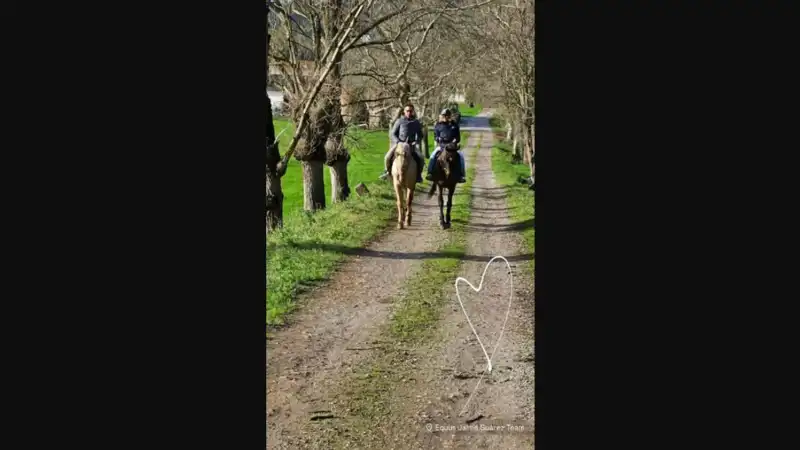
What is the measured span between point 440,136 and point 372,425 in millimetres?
3084

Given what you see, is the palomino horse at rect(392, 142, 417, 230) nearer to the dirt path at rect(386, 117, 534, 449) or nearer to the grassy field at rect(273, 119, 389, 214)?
the grassy field at rect(273, 119, 389, 214)

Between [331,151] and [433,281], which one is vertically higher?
[331,151]

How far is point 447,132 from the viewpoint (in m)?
8.09

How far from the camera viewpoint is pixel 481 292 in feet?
21.9

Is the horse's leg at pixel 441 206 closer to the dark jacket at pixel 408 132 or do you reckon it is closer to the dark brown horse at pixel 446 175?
the dark brown horse at pixel 446 175

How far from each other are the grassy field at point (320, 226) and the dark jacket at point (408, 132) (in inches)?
4.2

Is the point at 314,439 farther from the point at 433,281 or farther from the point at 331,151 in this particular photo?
the point at 331,151

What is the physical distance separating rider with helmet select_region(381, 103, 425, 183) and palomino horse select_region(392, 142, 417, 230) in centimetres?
5

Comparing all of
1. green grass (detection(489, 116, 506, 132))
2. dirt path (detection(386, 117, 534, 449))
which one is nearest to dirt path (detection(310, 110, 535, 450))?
dirt path (detection(386, 117, 534, 449))

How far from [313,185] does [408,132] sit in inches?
67.4

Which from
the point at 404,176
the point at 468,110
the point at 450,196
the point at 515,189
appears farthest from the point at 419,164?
the point at 515,189

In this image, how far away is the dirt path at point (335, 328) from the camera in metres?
6.12

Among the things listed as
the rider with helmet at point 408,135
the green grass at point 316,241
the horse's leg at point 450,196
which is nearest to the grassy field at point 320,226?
Answer: the green grass at point 316,241

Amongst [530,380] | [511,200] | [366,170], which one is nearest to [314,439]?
[530,380]
